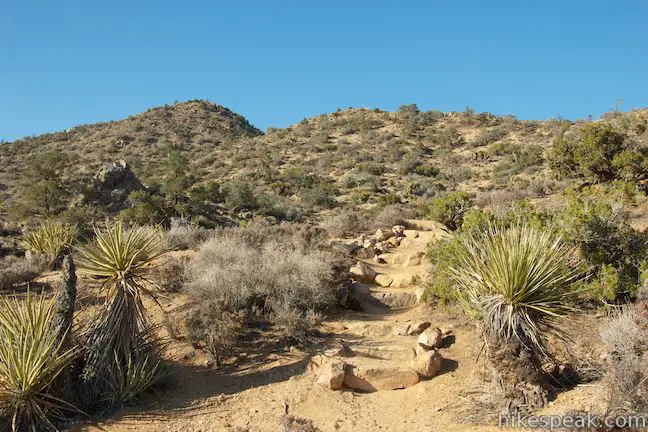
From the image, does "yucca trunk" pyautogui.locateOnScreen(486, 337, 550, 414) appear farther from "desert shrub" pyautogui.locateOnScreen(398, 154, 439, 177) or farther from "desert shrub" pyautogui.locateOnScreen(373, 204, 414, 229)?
Result: "desert shrub" pyautogui.locateOnScreen(398, 154, 439, 177)

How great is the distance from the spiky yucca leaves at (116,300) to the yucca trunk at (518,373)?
→ 4687 mm

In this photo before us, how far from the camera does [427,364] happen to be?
20.7 feet

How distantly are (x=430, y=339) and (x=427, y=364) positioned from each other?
0.84 m

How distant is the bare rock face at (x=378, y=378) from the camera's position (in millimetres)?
6164

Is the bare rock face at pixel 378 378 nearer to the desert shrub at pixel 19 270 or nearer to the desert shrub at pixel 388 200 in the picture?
the desert shrub at pixel 19 270

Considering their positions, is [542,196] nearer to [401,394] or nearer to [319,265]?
[319,265]

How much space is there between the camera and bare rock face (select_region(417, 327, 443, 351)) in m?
7.02

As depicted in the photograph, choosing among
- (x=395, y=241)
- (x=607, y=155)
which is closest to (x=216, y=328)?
(x=395, y=241)

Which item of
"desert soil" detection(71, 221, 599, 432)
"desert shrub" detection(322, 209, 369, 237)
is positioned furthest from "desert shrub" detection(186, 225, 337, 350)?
"desert shrub" detection(322, 209, 369, 237)

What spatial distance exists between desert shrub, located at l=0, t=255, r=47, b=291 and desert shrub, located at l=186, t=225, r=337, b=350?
4025 millimetres

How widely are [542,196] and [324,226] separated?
889cm

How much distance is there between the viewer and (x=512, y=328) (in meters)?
4.96

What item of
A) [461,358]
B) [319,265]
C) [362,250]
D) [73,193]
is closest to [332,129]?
[73,193]

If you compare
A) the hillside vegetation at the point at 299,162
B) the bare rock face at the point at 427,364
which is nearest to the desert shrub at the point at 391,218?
the hillside vegetation at the point at 299,162
